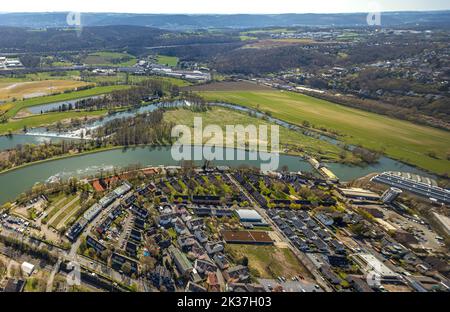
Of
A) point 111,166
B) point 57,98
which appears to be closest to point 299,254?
point 111,166

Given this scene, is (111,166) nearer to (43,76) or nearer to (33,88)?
(33,88)

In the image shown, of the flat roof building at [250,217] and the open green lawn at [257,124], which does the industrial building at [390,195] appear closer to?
the open green lawn at [257,124]

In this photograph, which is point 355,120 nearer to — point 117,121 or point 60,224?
point 117,121

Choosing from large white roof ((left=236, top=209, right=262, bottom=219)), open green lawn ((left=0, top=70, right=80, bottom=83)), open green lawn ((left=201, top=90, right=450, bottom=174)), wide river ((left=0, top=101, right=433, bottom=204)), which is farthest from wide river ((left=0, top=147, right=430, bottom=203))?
open green lawn ((left=0, top=70, right=80, bottom=83))

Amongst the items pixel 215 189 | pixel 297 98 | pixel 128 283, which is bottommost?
pixel 128 283

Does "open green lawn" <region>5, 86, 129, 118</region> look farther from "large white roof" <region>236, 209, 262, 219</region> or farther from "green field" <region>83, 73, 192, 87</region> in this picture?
"large white roof" <region>236, 209, 262, 219</region>

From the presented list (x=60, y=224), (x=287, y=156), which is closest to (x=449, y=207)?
(x=287, y=156)
